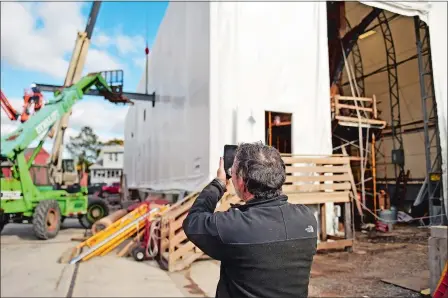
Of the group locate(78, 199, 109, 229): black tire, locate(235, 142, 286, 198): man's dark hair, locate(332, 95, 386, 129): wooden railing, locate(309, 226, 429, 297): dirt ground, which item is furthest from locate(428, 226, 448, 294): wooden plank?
locate(78, 199, 109, 229): black tire

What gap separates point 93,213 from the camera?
489 inches

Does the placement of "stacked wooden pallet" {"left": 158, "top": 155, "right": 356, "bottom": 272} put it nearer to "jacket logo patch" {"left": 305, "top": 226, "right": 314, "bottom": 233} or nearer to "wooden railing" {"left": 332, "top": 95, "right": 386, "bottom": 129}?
"wooden railing" {"left": 332, "top": 95, "right": 386, "bottom": 129}

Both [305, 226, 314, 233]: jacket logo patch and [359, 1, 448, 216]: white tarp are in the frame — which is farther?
[359, 1, 448, 216]: white tarp

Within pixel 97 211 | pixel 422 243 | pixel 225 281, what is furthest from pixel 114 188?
pixel 225 281

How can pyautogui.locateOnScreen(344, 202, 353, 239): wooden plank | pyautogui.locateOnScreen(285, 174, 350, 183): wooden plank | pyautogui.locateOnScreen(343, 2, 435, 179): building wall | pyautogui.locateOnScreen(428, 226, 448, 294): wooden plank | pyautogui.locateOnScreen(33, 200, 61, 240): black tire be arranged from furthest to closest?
pyautogui.locateOnScreen(343, 2, 435, 179): building wall → pyautogui.locateOnScreen(33, 200, 61, 240): black tire → pyautogui.locateOnScreen(344, 202, 353, 239): wooden plank → pyautogui.locateOnScreen(285, 174, 350, 183): wooden plank → pyautogui.locateOnScreen(428, 226, 448, 294): wooden plank

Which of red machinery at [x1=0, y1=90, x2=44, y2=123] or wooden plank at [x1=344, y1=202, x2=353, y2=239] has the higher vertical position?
red machinery at [x1=0, y1=90, x2=44, y2=123]

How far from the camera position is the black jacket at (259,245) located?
1.68 meters

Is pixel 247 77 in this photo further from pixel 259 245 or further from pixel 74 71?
pixel 74 71

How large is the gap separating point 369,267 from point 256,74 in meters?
5.18

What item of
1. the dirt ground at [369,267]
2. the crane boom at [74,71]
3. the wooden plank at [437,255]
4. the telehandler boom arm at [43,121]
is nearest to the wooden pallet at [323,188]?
the dirt ground at [369,267]

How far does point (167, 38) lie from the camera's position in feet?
49.0

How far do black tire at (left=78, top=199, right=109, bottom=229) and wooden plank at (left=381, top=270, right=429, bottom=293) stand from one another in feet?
31.9

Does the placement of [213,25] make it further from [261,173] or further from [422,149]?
[422,149]

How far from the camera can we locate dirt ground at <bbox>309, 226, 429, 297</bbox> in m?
5.04
